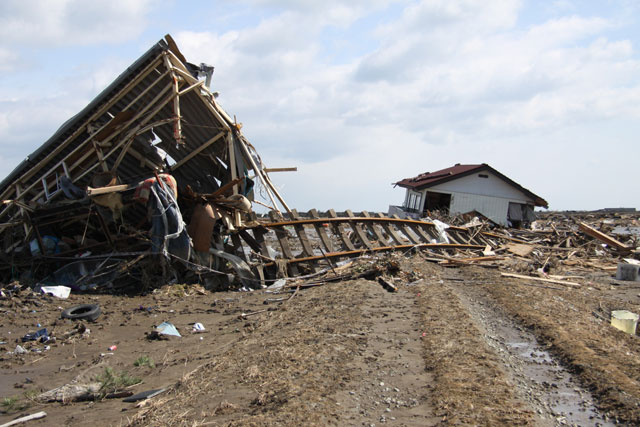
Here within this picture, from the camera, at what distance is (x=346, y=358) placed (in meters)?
5.80

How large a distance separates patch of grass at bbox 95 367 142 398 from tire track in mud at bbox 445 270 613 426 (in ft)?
14.4

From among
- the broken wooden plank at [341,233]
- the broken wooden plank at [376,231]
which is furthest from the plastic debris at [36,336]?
the broken wooden plank at [376,231]

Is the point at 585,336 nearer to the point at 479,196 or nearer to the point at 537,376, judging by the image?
the point at 537,376

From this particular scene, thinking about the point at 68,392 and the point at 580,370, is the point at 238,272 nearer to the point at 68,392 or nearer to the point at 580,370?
the point at 68,392

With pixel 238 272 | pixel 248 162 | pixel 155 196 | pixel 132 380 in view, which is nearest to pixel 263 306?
pixel 238 272

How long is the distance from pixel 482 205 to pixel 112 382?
1089 inches

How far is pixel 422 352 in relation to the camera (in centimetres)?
605

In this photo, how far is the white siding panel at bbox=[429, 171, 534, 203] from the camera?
99.8ft

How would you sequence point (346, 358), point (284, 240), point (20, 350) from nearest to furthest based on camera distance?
1. point (346, 358)
2. point (20, 350)
3. point (284, 240)

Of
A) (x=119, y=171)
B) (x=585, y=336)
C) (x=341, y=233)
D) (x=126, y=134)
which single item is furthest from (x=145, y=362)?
(x=119, y=171)

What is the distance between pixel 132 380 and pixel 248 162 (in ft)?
28.7

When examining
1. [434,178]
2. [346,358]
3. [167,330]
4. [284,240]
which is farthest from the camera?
[434,178]

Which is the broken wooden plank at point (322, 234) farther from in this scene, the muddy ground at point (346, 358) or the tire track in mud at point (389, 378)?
the tire track in mud at point (389, 378)

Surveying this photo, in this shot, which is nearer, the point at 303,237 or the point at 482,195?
the point at 303,237
